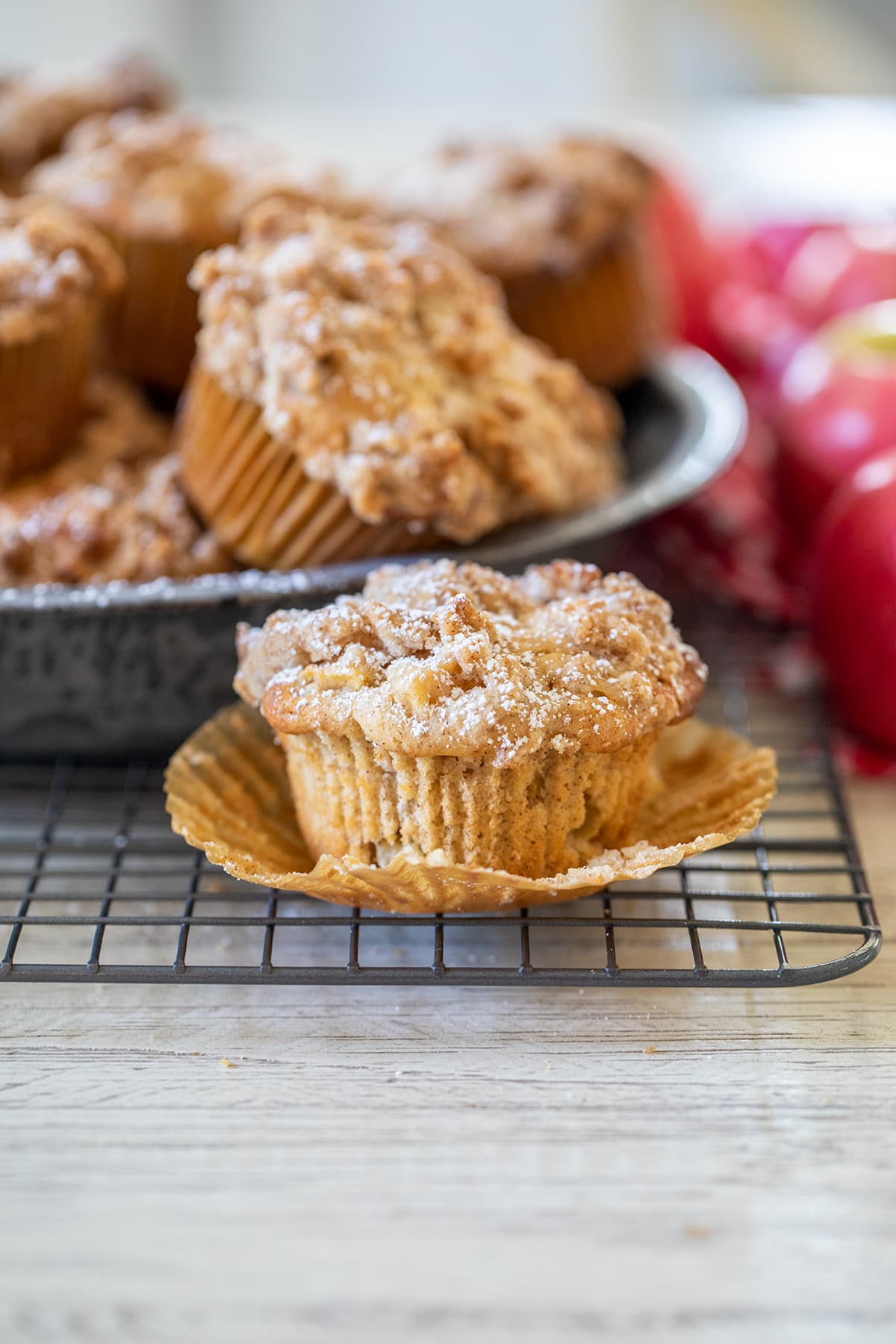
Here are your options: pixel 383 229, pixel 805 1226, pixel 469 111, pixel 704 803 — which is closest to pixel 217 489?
pixel 383 229

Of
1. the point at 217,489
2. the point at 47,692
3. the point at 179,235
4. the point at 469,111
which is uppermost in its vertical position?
the point at 179,235

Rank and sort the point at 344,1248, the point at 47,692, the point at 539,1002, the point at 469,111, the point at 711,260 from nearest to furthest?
the point at 344,1248
the point at 539,1002
the point at 47,692
the point at 711,260
the point at 469,111

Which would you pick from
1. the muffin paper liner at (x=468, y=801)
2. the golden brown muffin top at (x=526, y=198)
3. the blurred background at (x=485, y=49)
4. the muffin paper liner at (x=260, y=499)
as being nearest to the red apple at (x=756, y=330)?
the golden brown muffin top at (x=526, y=198)

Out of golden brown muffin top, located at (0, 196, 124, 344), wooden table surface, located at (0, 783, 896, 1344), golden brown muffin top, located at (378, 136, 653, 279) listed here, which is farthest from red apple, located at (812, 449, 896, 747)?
golden brown muffin top, located at (0, 196, 124, 344)

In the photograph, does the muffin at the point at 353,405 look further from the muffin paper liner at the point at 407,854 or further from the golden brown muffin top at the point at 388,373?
the muffin paper liner at the point at 407,854

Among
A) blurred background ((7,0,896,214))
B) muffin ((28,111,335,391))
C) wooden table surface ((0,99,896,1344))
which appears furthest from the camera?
blurred background ((7,0,896,214))

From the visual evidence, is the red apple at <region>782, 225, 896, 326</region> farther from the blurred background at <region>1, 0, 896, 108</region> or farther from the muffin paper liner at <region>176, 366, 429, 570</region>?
the blurred background at <region>1, 0, 896, 108</region>

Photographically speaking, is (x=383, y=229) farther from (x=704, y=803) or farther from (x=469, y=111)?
(x=469, y=111)

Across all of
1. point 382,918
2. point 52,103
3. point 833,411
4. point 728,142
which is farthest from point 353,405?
point 728,142
